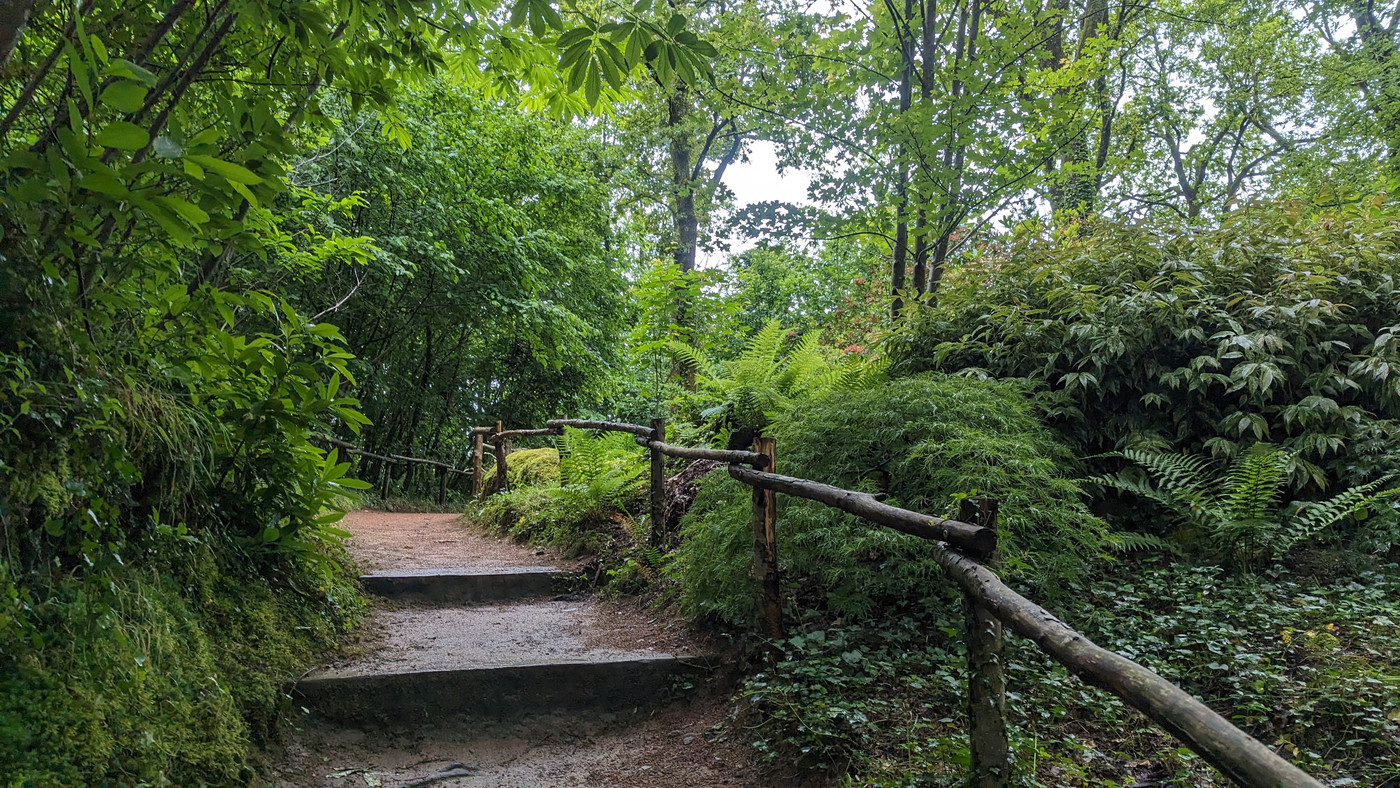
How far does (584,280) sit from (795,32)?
32.2 feet

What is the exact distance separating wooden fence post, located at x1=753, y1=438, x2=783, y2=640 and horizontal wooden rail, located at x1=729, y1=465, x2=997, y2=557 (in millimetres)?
98

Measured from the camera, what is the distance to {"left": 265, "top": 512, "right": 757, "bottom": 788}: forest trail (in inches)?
110

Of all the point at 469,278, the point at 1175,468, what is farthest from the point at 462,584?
the point at 469,278

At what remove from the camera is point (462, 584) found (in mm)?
4785

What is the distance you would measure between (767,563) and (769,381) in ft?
7.88

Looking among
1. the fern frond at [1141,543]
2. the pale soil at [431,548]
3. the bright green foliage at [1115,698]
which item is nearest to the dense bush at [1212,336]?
the fern frond at [1141,543]

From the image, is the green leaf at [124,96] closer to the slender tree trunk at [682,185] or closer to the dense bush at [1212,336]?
the dense bush at [1212,336]

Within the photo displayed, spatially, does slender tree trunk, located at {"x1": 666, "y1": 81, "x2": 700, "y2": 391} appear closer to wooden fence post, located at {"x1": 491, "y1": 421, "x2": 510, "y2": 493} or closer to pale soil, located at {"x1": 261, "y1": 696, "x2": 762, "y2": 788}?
wooden fence post, located at {"x1": 491, "y1": 421, "x2": 510, "y2": 493}

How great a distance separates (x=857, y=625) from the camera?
10.9ft

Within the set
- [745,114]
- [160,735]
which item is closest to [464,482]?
[745,114]

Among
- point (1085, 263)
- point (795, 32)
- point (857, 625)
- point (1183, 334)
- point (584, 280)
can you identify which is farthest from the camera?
point (584, 280)

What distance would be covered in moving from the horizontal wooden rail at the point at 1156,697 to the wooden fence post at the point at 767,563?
1472mm

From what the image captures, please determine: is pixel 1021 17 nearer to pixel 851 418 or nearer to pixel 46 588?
pixel 851 418

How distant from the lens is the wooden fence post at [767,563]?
324cm
